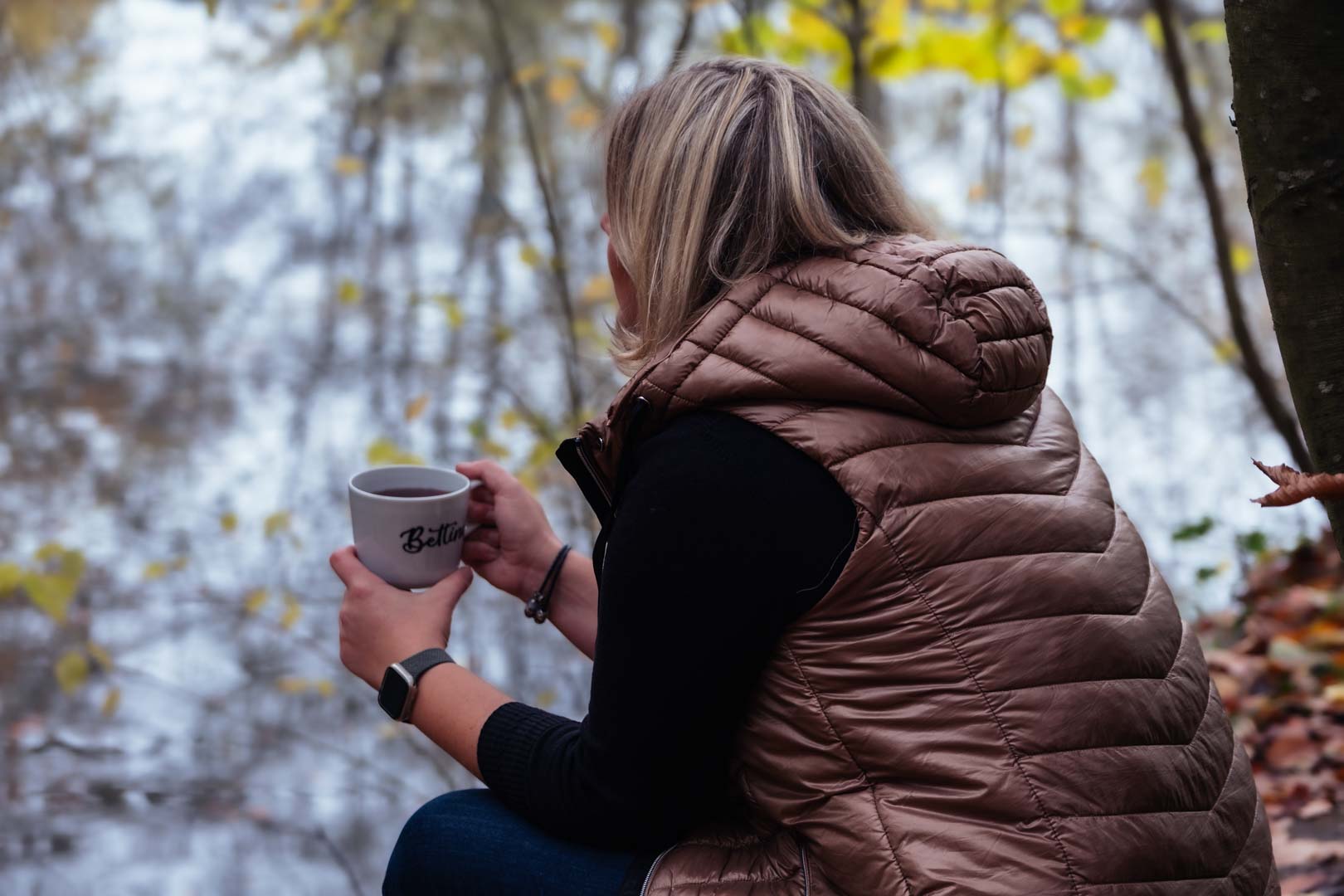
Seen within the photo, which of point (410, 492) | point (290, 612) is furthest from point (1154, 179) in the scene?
point (410, 492)

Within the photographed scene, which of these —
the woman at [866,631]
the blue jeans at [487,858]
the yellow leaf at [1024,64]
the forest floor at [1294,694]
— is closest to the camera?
the woman at [866,631]

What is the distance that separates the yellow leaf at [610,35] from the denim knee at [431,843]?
12.2 feet

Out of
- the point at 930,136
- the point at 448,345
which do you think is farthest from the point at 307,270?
the point at 930,136

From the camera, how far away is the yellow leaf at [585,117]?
4.24 m

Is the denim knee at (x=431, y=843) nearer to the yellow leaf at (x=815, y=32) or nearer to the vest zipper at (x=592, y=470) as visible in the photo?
the vest zipper at (x=592, y=470)

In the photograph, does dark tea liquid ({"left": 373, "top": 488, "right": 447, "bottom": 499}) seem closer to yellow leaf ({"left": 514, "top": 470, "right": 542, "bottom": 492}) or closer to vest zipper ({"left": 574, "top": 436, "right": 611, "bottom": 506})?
vest zipper ({"left": 574, "top": 436, "right": 611, "bottom": 506})

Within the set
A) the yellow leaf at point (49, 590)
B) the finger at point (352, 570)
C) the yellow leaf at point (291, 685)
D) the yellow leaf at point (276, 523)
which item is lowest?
the yellow leaf at point (291, 685)

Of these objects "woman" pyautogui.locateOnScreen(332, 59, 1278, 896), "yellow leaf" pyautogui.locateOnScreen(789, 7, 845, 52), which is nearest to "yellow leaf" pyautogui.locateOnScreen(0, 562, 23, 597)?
"woman" pyautogui.locateOnScreen(332, 59, 1278, 896)

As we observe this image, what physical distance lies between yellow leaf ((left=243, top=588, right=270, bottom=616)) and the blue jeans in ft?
9.11

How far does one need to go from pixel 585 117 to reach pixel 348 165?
1.64 m

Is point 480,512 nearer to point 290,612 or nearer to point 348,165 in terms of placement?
point 290,612

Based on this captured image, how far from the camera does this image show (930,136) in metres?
6.04

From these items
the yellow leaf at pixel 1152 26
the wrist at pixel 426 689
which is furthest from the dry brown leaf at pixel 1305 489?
the yellow leaf at pixel 1152 26

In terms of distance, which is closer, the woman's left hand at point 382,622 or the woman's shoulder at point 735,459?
the woman's shoulder at point 735,459
